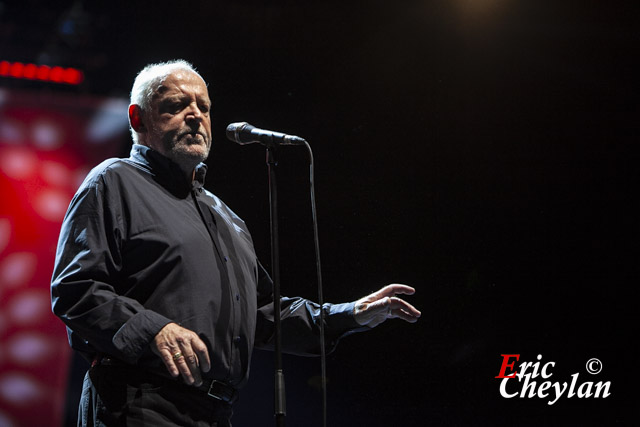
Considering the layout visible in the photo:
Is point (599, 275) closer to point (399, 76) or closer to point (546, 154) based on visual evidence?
point (546, 154)

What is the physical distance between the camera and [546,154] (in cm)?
334

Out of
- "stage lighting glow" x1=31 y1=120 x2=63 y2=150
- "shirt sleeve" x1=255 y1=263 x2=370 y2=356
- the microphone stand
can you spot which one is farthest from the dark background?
the microphone stand

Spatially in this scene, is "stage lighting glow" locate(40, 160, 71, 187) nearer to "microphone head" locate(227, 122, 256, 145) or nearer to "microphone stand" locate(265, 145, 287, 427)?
"microphone head" locate(227, 122, 256, 145)

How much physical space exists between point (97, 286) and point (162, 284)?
0.18m

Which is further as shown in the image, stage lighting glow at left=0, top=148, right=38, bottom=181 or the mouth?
stage lighting glow at left=0, top=148, right=38, bottom=181

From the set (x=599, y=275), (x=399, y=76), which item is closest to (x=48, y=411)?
(x=399, y=76)

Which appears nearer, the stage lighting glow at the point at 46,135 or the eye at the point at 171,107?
the eye at the point at 171,107

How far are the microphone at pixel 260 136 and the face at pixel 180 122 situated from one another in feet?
0.63

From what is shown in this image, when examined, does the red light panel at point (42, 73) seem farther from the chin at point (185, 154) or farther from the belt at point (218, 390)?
the belt at point (218, 390)

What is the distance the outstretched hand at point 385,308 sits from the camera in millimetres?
1845

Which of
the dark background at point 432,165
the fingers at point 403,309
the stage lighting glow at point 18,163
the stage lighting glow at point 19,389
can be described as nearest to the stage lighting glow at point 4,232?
the stage lighting glow at point 18,163

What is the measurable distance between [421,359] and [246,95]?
1.72 metres

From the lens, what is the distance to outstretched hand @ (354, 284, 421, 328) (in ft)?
6.05

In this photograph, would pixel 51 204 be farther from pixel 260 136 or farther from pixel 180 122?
pixel 260 136
